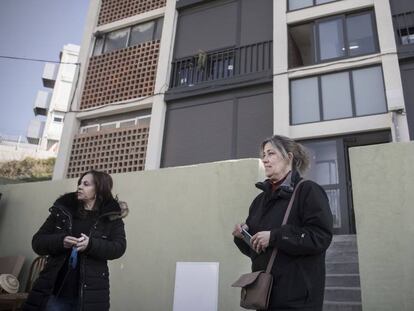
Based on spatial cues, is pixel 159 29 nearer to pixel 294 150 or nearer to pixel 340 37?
pixel 340 37

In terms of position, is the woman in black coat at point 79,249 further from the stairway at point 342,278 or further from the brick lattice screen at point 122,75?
the brick lattice screen at point 122,75

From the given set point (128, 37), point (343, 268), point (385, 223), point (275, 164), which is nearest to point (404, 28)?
point (343, 268)

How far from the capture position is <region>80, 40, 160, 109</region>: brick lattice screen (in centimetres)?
1107

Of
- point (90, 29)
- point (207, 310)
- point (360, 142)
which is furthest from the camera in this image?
point (90, 29)

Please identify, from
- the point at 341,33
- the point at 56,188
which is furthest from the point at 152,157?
the point at 341,33

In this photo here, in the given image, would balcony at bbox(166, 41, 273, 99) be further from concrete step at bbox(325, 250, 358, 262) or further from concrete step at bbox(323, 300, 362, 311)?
concrete step at bbox(323, 300, 362, 311)

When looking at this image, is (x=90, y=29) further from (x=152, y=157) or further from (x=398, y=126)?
(x=398, y=126)

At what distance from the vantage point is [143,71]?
11180mm

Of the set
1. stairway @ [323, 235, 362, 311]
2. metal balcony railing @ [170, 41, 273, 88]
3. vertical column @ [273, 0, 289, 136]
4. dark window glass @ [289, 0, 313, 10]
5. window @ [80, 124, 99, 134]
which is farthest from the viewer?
window @ [80, 124, 99, 134]

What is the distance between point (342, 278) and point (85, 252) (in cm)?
417

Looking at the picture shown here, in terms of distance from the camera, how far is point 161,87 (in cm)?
1059

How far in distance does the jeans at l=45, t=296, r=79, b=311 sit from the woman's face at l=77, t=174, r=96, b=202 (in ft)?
2.26

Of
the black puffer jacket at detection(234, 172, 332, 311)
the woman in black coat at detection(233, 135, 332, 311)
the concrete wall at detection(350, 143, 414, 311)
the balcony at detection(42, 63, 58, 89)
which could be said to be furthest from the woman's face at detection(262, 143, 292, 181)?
the balcony at detection(42, 63, 58, 89)

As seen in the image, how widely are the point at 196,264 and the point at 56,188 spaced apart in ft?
A: 10.0
